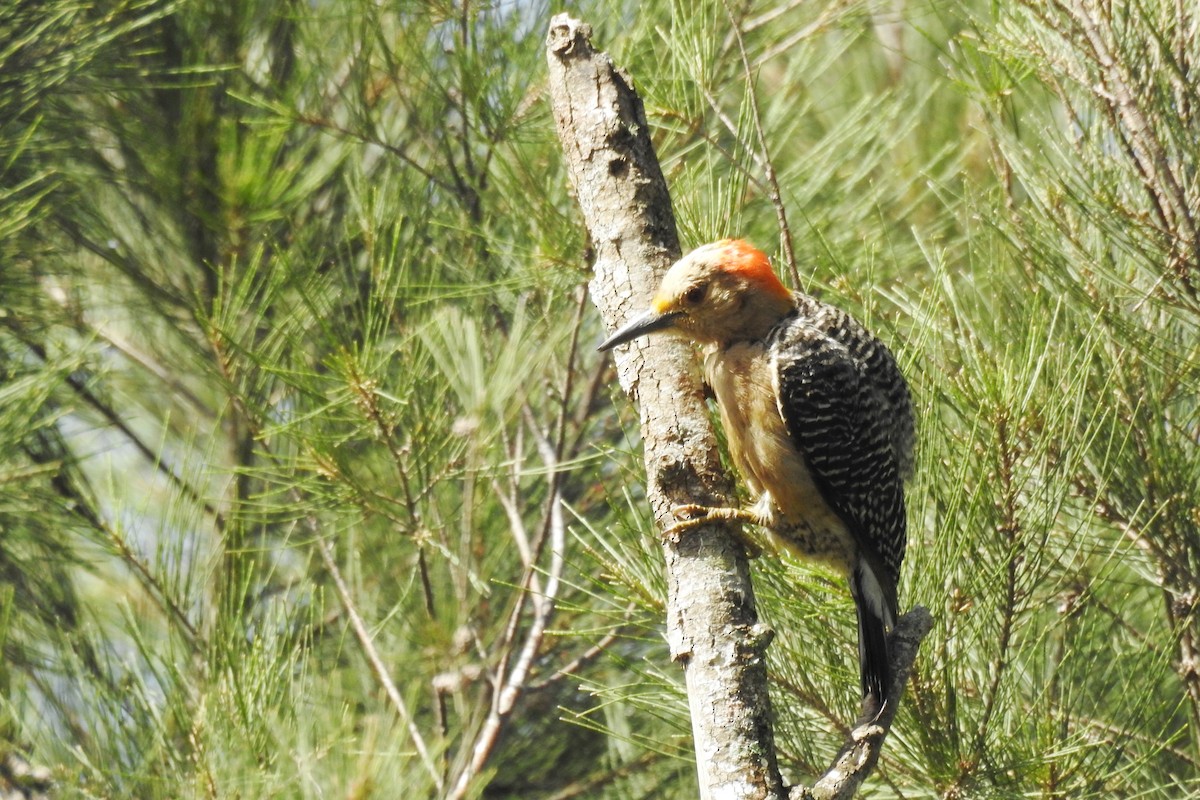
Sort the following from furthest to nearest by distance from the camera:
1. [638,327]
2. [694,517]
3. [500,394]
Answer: [500,394], [638,327], [694,517]

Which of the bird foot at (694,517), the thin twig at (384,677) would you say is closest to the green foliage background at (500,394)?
the thin twig at (384,677)

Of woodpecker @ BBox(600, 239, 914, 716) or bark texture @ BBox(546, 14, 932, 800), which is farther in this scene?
woodpecker @ BBox(600, 239, 914, 716)

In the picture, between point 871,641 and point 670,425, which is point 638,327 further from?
point 871,641

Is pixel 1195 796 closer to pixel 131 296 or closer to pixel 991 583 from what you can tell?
pixel 991 583

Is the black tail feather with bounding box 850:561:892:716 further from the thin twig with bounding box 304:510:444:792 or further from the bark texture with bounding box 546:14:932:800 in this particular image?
the thin twig with bounding box 304:510:444:792

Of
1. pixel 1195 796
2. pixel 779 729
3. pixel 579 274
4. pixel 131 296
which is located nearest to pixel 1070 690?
pixel 1195 796

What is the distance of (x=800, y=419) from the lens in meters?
2.77

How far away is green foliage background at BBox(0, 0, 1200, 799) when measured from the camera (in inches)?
98.6

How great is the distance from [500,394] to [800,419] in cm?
69

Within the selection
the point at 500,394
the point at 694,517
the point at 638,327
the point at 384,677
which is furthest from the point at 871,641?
the point at 384,677

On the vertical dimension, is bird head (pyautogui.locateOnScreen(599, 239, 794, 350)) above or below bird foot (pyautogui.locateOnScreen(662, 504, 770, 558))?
above

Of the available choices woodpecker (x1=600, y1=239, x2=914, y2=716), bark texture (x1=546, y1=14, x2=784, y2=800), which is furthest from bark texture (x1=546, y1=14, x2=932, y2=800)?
woodpecker (x1=600, y1=239, x2=914, y2=716)

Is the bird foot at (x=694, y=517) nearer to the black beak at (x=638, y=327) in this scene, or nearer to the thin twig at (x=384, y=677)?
the black beak at (x=638, y=327)

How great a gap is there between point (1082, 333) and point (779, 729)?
99 cm
